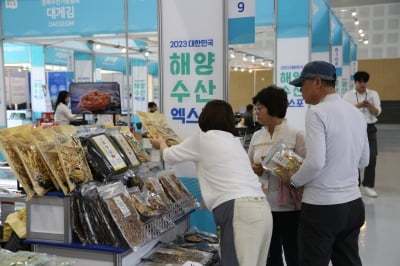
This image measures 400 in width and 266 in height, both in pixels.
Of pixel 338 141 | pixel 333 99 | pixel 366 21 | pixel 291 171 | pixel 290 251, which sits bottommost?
pixel 290 251

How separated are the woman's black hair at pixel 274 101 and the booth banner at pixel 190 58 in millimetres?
675

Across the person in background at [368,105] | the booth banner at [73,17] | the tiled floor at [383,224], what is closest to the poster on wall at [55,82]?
the booth banner at [73,17]

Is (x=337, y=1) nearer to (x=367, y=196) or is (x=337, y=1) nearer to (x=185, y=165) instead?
(x=367, y=196)

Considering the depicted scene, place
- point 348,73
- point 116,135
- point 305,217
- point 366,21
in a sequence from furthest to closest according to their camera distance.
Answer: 1. point 366,21
2. point 348,73
3. point 116,135
4. point 305,217

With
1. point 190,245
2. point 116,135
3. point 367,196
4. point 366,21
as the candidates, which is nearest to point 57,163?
point 116,135

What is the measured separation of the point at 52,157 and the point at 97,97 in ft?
12.4

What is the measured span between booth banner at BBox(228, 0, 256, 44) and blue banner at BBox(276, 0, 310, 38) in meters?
4.26

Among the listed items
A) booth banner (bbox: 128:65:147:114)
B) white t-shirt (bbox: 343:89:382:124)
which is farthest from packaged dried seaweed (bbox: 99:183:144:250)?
booth banner (bbox: 128:65:147:114)

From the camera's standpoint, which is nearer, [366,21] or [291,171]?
[291,171]

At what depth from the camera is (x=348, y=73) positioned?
15.7 m

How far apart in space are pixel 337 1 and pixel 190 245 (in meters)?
17.2

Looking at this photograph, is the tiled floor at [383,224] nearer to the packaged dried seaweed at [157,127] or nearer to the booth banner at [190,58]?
the booth banner at [190,58]

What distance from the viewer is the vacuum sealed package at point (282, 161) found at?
2396mm

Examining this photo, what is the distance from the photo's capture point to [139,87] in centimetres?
1440
